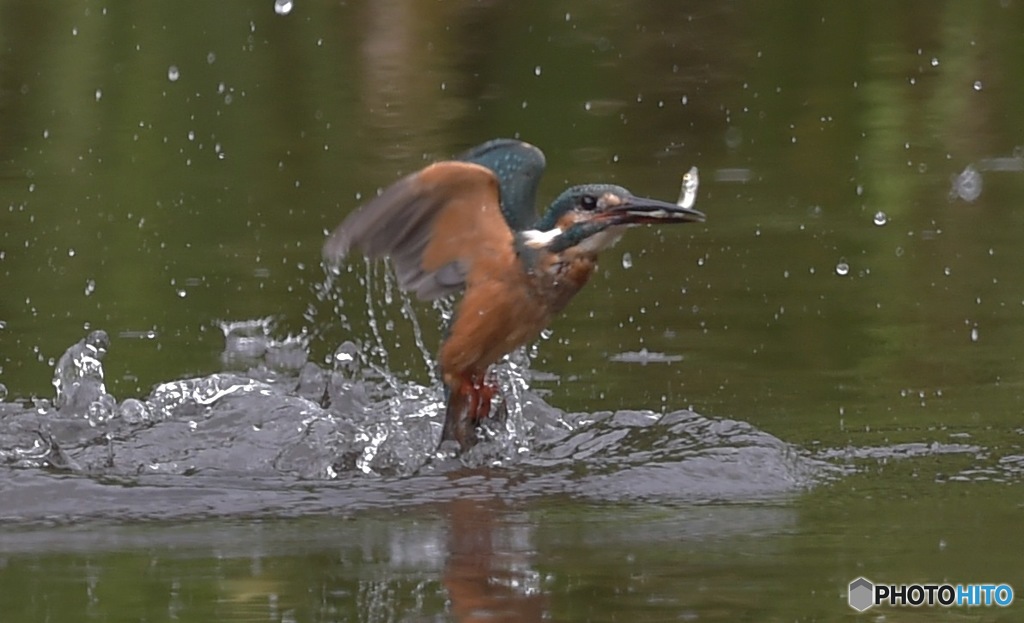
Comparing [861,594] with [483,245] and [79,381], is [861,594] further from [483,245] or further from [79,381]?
[79,381]

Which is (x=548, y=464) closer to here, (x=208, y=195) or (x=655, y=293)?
(x=655, y=293)

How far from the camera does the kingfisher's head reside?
6672 millimetres

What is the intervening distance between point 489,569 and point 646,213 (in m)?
1.75

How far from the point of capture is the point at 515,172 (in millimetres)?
7098

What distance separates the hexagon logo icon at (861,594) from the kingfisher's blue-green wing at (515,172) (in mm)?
2425

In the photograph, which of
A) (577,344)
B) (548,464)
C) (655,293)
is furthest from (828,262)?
(548,464)

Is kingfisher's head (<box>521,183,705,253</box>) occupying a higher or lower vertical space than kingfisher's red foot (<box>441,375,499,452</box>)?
higher

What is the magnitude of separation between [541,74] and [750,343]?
5.79 metres

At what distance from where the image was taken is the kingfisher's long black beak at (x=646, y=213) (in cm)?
651

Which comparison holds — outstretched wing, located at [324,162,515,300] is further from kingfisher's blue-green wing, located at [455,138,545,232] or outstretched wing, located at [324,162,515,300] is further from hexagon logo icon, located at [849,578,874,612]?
hexagon logo icon, located at [849,578,874,612]

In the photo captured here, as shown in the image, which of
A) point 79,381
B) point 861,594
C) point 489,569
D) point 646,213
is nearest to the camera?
point 861,594

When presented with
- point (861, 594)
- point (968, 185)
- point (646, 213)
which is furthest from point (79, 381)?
point (968, 185)

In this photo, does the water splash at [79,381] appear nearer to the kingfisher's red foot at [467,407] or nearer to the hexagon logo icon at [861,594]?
the kingfisher's red foot at [467,407]

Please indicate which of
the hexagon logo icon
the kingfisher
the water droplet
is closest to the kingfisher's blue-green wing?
the kingfisher
